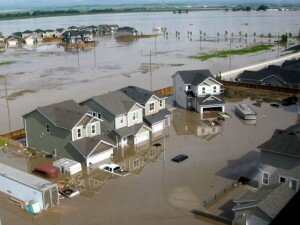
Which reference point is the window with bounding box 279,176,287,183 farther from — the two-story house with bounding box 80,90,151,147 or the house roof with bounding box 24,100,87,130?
the house roof with bounding box 24,100,87,130

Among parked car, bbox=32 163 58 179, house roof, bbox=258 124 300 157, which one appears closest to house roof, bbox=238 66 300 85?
house roof, bbox=258 124 300 157

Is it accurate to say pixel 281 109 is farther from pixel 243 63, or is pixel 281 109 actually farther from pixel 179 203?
pixel 243 63

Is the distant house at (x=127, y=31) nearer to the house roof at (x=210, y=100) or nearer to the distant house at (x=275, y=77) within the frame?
the distant house at (x=275, y=77)

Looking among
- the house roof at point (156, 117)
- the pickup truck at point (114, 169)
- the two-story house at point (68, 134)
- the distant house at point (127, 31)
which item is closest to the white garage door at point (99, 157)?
the two-story house at point (68, 134)

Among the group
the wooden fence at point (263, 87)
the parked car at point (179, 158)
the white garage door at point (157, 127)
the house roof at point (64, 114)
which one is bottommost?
the parked car at point (179, 158)

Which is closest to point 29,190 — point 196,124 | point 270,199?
point 270,199

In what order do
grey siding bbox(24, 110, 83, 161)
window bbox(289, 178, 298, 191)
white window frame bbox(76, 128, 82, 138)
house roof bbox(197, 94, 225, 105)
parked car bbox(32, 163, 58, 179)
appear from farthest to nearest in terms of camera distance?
house roof bbox(197, 94, 225, 105) → white window frame bbox(76, 128, 82, 138) → grey siding bbox(24, 110, 83, 161) → parked car bbox(32, 163, 58, 179) → window bbox(289, 178, 298, 191)
